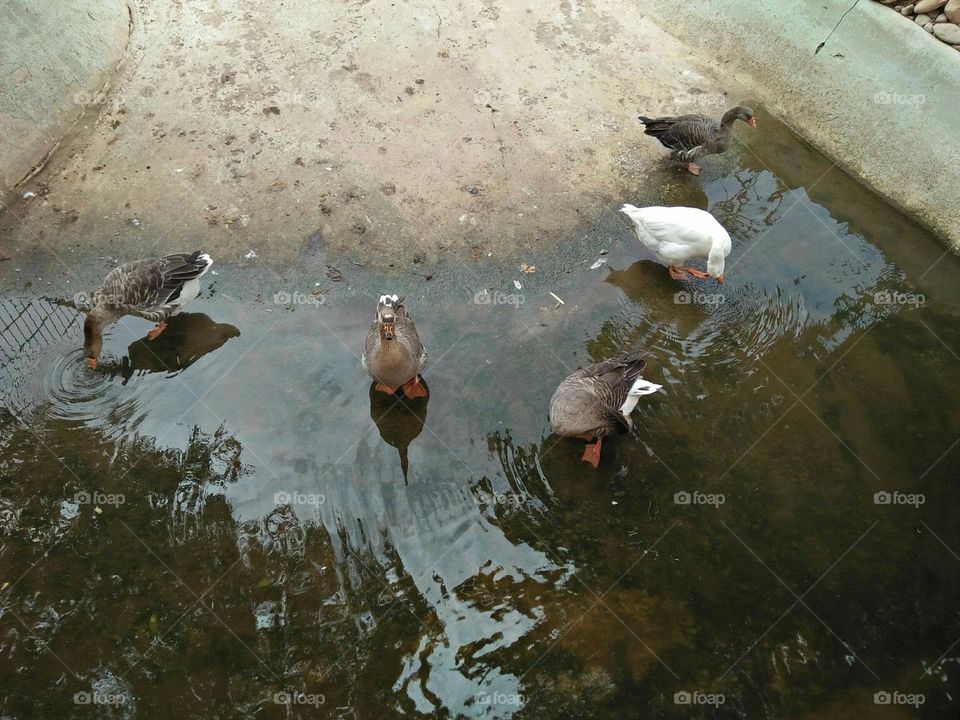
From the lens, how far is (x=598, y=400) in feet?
19.8

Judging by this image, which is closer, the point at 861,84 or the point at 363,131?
the point at 363,131

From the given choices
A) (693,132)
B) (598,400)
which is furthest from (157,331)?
(693,132)

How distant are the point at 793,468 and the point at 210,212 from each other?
6.62 m

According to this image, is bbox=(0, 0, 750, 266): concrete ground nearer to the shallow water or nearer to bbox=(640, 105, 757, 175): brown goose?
bbox=(640, 105, 757, 175): brown goose

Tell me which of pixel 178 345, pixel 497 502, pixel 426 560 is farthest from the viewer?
pixel 178 345

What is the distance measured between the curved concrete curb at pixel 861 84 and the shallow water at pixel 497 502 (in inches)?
43.8

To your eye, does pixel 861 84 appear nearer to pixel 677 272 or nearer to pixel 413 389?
pixel 677 272

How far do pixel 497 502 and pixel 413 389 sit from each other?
4.57ft

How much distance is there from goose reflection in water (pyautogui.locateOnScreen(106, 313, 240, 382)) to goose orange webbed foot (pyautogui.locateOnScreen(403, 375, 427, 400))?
188 centimetres

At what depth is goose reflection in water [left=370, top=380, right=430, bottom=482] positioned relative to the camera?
641 cm

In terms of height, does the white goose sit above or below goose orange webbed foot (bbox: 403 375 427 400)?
above

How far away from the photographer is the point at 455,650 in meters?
5.15

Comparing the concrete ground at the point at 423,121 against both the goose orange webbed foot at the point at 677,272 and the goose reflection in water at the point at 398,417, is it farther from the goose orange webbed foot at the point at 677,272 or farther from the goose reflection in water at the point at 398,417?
the goose reflection in water at the point at 398,417

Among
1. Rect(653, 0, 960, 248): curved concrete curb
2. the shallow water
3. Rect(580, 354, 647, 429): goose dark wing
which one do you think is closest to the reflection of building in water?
the shallow water
